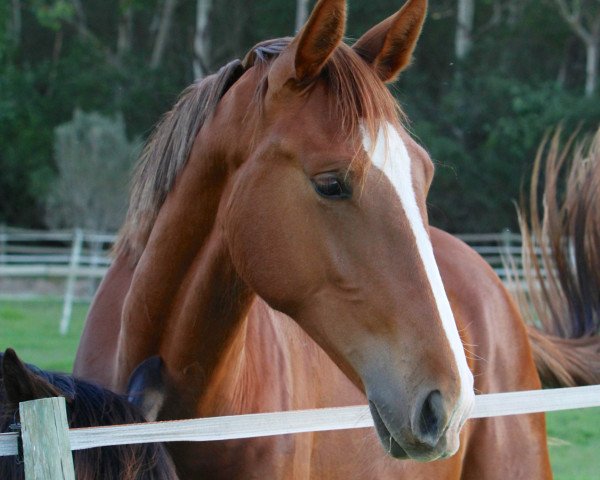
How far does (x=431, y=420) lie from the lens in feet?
6.59

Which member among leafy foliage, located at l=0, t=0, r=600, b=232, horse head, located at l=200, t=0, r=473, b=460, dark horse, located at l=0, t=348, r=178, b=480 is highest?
horse head, located at l=200, t=0, r=473, b=460

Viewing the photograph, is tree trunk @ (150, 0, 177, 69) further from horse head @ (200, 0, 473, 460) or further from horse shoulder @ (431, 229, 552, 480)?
horse head @ (200, 0, 473, 460)

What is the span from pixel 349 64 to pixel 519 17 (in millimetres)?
24607

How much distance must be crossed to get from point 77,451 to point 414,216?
3.01 feet

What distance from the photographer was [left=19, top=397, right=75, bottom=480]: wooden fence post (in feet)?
6.34

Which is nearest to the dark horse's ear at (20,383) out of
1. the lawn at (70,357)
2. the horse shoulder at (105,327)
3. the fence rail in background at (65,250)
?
the horse shoulder at (105,327)

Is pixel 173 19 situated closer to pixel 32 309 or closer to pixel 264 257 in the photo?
pixel 32 309

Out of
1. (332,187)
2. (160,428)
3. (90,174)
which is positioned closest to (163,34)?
(90,174)

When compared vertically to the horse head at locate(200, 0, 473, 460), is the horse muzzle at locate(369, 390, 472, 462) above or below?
below

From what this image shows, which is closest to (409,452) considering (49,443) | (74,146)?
(49,443)

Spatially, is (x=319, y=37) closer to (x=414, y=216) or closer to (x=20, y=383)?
(x=414, y=216)

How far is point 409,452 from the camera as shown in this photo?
2072 millimetres

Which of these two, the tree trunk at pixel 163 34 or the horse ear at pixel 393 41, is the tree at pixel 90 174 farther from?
the horse ear at pixel 393 41

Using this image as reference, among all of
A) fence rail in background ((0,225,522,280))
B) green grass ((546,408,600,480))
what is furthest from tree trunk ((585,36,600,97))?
green grass ((546,408,600,480))
